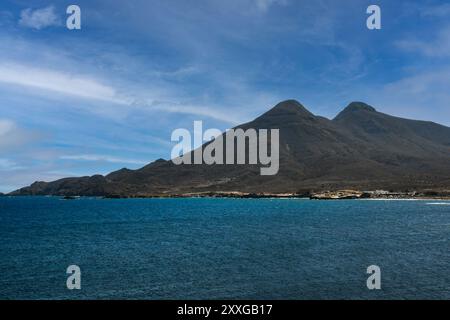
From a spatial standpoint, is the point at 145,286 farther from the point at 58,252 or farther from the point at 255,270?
the point at 58,252

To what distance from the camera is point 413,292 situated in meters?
46.2

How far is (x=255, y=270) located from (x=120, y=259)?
80.9 feet
